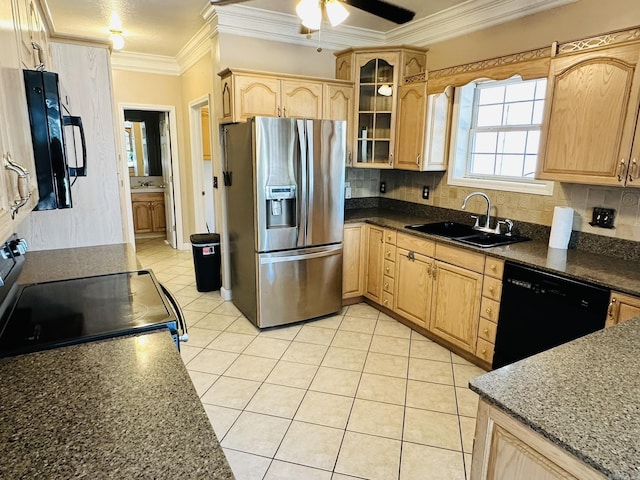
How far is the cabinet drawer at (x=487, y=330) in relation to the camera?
8.78 ft

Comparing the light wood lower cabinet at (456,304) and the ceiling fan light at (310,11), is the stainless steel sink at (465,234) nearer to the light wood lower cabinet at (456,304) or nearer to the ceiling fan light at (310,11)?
the light wood lower cabinet at (456,304)

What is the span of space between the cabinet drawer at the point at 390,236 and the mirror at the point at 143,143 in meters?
4.97

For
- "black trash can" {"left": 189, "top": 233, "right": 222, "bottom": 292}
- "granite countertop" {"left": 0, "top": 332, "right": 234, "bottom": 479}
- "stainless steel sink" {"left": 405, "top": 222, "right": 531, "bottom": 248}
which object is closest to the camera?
"granite countertop" {"left": 0, "top": 332, "right": 234, "bottom": 479}

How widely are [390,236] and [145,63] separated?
397 centimetres

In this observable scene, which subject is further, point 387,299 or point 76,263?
point 387,299

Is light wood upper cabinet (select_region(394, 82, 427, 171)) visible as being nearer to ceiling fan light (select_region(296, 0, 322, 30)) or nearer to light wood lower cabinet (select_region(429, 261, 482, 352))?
light wood lower cabinet (select_region(429, 261, 482, 352))

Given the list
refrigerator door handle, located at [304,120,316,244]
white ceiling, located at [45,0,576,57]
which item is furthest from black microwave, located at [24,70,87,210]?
white ceiling, located at [45,0,576,57]

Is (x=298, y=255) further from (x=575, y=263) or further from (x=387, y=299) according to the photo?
(x=575, y=263)

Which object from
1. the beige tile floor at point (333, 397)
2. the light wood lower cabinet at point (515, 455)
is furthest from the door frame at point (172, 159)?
the light wood lower cabinet at point (515, 455)

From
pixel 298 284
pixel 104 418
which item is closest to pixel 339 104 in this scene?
pixel 298 284

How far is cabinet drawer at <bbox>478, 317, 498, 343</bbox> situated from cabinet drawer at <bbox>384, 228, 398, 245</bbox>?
3.35 ft

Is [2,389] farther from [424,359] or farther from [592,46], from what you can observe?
[592,46]

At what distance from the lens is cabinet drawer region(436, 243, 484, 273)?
8.91 ft

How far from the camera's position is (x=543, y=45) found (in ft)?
9.16
